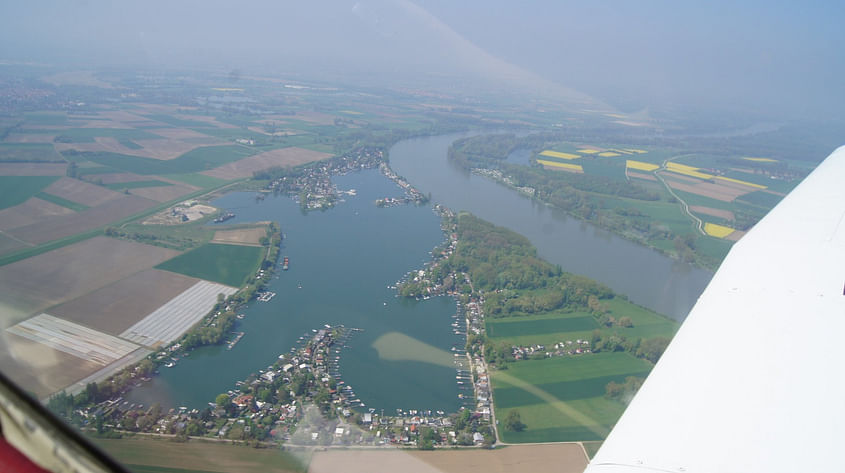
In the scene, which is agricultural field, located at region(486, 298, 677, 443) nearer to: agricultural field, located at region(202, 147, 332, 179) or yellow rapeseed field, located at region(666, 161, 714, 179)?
agricultural field, located at region(202, 147, 332, 179)

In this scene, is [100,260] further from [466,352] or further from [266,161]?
[266,161]

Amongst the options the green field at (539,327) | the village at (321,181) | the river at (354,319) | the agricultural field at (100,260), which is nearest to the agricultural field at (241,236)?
the river at (354,319)

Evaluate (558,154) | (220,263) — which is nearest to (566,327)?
(220,263)

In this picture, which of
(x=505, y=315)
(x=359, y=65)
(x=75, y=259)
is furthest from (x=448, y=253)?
(x=359, y=65)

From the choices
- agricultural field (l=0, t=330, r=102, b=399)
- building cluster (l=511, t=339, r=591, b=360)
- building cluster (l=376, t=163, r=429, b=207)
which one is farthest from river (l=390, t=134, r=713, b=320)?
agricultural field (l=0, t=330, r=102, b=399)

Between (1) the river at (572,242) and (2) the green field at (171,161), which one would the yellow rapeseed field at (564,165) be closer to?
(1) the river at (572,242)

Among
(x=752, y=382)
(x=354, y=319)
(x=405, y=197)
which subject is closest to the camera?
(x=752, y=382)
